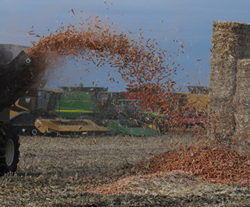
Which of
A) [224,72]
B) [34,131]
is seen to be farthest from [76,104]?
[224,72]

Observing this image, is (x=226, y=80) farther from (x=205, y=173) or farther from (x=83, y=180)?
(x=83, y=180)

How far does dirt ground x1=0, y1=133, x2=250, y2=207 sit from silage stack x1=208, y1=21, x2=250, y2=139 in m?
1.85

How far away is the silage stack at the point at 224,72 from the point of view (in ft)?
26.5

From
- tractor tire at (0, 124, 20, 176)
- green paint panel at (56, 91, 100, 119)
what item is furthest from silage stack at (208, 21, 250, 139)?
green paint panel at (56, 91, 100, 119)

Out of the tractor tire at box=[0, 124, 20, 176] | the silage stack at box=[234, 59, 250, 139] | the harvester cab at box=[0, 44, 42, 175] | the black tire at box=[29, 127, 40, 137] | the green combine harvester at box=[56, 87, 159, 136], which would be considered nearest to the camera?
the tractor tire at box=[0, 124, 20, 176]

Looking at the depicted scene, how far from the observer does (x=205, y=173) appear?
21.7 ft

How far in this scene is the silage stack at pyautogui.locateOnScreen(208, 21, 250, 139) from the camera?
26.5 feet

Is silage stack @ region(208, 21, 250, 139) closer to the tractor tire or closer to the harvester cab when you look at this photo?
the harvester cab

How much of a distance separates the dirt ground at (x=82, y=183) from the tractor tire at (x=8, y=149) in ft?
0.88

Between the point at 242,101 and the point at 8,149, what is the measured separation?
547 centimetres

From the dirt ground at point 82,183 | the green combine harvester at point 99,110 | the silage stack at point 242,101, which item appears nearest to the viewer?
the dirt ground at point 82,183

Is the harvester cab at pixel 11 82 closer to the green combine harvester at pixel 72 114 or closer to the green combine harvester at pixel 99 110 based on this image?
the green combine harvester at pixel 72 114

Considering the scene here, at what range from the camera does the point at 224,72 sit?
26.7 ft

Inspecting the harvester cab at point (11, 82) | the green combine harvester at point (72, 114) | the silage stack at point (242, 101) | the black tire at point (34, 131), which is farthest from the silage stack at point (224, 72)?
the black tire at point (34, 131)
